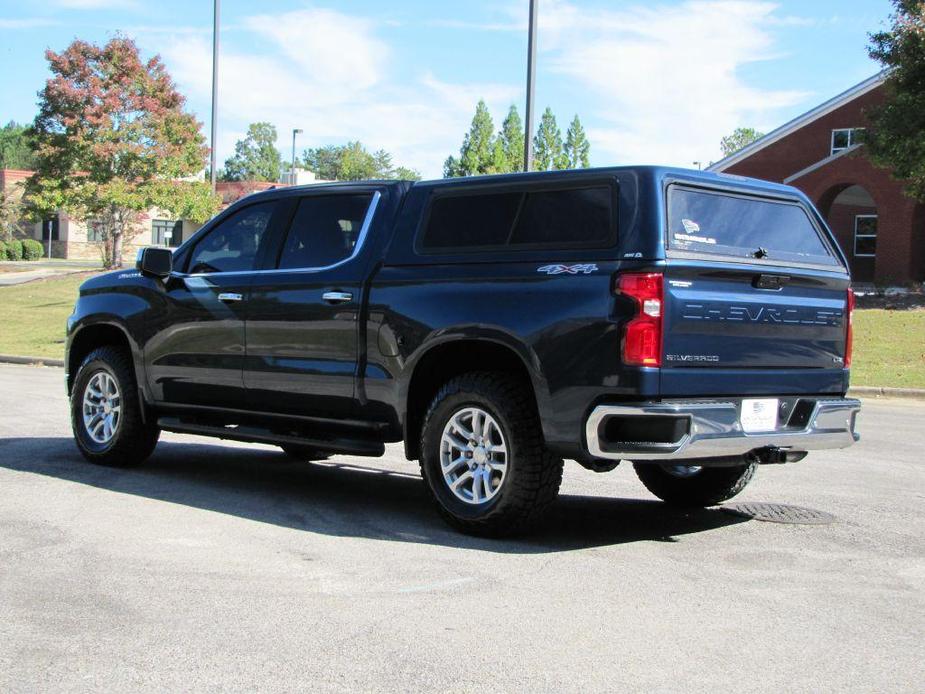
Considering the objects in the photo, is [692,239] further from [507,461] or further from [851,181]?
[851,181]

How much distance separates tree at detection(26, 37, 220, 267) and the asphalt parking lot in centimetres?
3134

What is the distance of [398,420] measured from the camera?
7.04 m

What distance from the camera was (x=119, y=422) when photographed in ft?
28.7

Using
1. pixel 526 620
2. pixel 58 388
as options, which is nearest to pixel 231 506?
pixel 526 620

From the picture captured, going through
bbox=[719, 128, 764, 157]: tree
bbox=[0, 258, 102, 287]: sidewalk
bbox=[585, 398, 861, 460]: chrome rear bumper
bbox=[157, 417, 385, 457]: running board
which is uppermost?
bbox=[719, 128, 764, 157]: tree

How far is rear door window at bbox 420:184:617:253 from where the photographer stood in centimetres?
624

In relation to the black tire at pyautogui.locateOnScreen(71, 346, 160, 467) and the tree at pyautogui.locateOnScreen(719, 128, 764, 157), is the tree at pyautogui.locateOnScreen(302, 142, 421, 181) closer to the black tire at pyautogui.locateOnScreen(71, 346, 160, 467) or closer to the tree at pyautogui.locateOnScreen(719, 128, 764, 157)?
the tree at pyautogui.locateOnScreen(719, 128, 764, 157)

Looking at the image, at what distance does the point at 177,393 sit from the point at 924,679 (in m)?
5.63

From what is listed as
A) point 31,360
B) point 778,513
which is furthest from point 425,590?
point 31,360

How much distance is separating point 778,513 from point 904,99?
2292 cm

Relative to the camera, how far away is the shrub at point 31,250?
6844 centimetres

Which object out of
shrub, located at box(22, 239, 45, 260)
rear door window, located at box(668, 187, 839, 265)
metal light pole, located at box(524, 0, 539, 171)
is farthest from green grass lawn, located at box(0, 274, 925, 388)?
shrub, located at box(22, 239, 45, 260)

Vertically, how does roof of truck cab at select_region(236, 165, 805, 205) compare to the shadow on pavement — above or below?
above

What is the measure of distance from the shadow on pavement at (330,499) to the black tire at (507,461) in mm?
139
